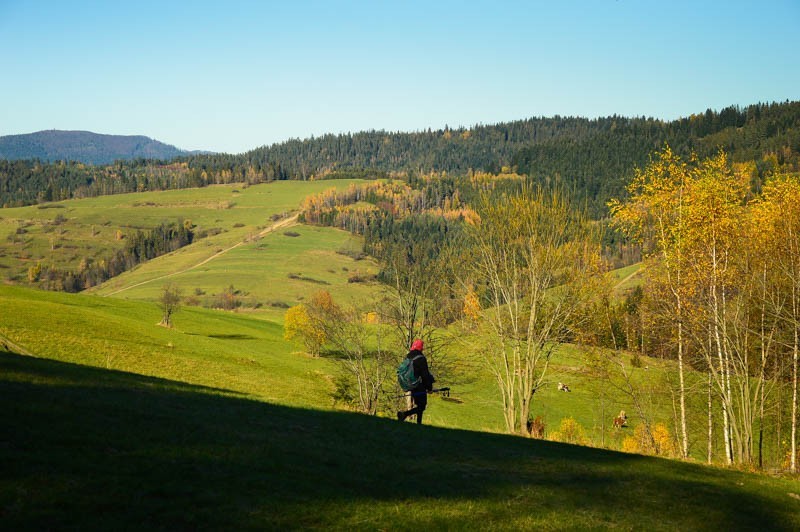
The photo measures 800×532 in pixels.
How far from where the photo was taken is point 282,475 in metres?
11.6

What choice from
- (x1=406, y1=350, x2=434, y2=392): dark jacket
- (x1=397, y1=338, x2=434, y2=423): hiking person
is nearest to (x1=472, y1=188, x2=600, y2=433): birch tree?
(x1=397, y1=338, x2=434, y2=423): hiking person

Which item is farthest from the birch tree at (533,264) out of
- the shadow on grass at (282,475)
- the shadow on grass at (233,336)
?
the shadow on grass at (233,336)

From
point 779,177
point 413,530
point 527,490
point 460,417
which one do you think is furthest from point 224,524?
point 460,417

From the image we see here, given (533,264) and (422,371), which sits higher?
(533,264)

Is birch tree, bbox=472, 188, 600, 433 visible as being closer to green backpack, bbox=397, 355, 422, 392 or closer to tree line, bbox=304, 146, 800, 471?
tree line, bbox=304, 146, 800, 471

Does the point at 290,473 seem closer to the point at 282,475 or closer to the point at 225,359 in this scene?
the point at 282,475

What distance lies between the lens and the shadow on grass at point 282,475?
30.4 feet

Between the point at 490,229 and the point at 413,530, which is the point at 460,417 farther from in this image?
the point at 413,530

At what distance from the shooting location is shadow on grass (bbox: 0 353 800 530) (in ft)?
30.4

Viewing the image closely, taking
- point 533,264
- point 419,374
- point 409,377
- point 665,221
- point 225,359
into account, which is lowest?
point 225,359

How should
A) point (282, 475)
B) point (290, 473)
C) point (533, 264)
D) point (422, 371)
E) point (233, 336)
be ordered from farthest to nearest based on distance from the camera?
point (233, 336) → point (533, 264) → point (422, 371) → point (290, 473) → point (282, 475)

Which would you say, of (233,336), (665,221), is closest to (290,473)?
(665,221)

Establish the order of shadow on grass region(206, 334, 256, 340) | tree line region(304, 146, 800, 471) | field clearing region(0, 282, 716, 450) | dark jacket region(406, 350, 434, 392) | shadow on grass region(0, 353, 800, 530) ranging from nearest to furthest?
1. shadow on grass region(0, 353, 800, 530)
2. dark jacket region(406, 350, 434, 392)
3. tree line region(304, 146, 800, 471)
4. field clearing region(0, 282, 716, 450)
5. shadow on grass region(206, 334, 256, 340)

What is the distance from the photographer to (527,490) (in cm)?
1322
